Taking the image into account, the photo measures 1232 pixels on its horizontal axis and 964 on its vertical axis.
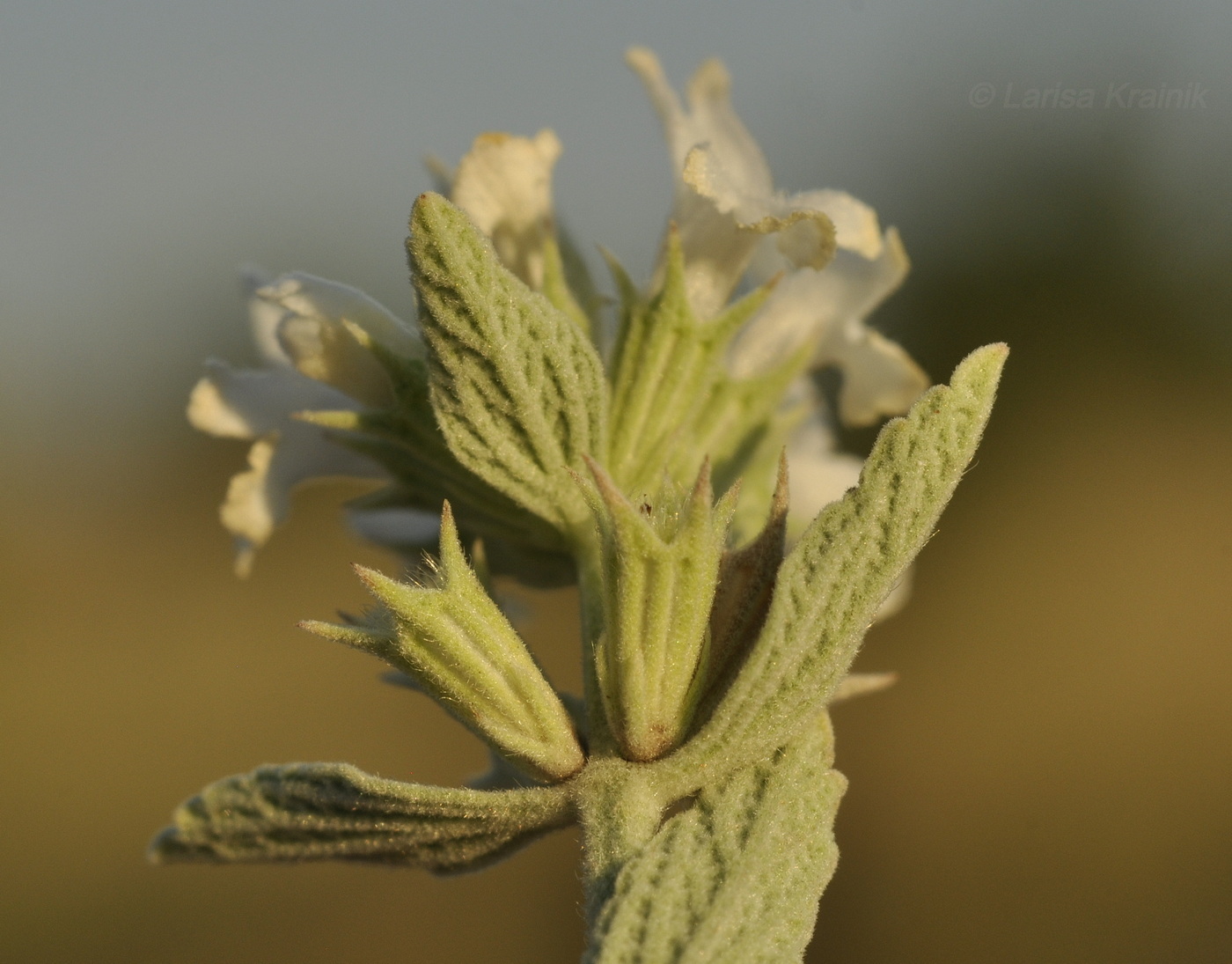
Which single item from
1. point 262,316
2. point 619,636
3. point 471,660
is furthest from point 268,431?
point 619,636

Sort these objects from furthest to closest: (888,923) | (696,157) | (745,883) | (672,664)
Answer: (888,923) < (696,157) < (672,664) < (745,883)

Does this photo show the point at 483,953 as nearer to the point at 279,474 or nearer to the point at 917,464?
the point at 279,474

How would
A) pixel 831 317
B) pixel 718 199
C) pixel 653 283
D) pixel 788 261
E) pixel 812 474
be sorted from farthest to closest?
pixel 812 474 < pixel 831 317 < pixel 788 261 < pixel 653 283 < pixel 718 199

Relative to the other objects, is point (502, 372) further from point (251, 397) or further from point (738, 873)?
point (251, 397)

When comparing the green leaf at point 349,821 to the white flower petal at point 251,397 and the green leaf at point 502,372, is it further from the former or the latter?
the white flower petal at point 251,397

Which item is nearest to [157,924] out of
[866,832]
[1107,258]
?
[866,832]

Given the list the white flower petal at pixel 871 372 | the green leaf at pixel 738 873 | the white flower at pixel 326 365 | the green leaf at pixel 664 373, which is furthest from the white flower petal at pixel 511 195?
the green leaf at pixel 738 873
